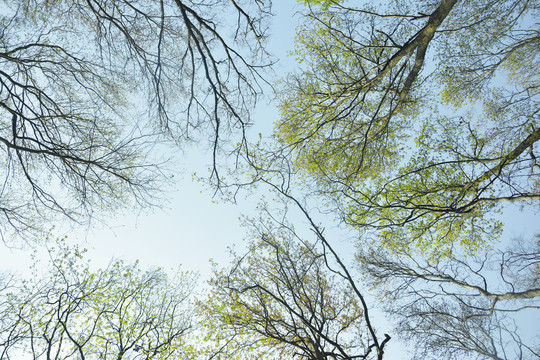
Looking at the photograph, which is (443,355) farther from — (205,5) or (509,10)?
(205,5)

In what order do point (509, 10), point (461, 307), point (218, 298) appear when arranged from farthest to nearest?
point (461, 307)
point (218, 298)
point (509, 10)

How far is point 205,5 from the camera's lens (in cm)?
423

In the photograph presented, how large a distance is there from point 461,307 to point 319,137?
759 centimetres

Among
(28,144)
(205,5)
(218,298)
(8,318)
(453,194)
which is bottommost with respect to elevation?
(8,318)

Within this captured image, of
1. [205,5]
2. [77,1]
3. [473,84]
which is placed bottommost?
[205,5]

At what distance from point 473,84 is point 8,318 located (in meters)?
15.1

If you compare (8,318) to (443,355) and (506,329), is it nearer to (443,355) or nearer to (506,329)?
(443,355)

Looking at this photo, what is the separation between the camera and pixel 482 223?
6.99 metres

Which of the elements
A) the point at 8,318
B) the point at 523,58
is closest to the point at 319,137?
the point at 523,58

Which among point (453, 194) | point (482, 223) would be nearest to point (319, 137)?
point (453, 194)

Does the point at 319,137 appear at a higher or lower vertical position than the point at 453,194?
higher

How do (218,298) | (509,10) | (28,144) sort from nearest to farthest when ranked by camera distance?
(28,144)
(509,10)
(218,298)

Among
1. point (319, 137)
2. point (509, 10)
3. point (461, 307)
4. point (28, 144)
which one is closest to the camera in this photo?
point (28, 144)

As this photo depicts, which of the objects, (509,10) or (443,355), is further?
(443,355)
